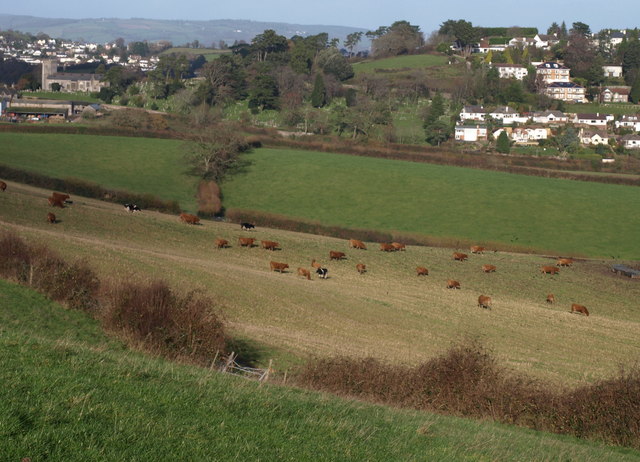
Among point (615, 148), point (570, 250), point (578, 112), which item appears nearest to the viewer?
point (570, 250)

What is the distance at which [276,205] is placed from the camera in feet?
215

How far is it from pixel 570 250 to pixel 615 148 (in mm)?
55273

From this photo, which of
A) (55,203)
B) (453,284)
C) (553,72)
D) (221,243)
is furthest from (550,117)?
(55,203)

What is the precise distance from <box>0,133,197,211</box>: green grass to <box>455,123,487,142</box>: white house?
44.0 meters

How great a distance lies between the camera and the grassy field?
89.4 feet

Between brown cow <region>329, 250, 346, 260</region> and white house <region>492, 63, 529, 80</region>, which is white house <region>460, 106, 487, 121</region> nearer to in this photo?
white house <region>492, 63, 529, 80</region>

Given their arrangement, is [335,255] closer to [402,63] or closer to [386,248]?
[386,248]

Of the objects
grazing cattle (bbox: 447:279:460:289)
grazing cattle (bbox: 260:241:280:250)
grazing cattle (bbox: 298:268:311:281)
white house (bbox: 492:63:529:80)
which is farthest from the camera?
white house (bbox: 492:63:529:80)

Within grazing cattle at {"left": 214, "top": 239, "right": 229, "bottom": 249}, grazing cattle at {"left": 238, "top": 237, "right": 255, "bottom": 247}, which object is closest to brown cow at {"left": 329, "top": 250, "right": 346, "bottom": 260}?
grazing cattle at {"left": 238, "top": 237, "right": 255, "bottom": 247}

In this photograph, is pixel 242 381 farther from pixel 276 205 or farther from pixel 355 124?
pixel 355 124

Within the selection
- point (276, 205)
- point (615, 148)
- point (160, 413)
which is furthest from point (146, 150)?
point (160, 413)

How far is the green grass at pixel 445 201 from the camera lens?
60250 millimetres

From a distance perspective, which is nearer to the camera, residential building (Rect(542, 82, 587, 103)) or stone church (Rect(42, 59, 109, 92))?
stone church (Rect(42, 59, 109, 92))

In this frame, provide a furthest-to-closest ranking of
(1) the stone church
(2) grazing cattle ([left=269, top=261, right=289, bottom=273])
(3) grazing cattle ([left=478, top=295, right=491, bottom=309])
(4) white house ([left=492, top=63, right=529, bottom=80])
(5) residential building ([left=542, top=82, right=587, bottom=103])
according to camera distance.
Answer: (4) white house ([left=492, top=63, right=529, bottom=80]), (5) residential building ([left=542, top=82, right=587, bottom=103]), (1) the stone church, (2) grazing cattle ([left=269, top=261, right=289, bottom=273]), (3) grazing cattle ([left=478, top=295, right=491, bottom=309])
